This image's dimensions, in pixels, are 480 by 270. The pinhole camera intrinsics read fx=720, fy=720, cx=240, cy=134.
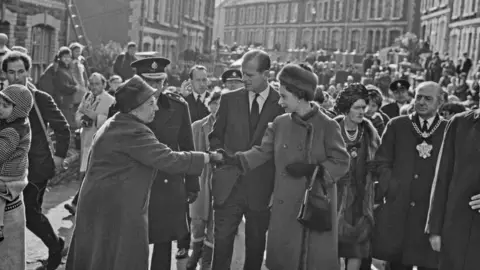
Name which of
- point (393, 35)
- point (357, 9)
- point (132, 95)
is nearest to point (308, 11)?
point (357, 9)

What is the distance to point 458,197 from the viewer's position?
497cm

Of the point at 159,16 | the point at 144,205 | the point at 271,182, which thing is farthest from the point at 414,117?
the point at 159,16

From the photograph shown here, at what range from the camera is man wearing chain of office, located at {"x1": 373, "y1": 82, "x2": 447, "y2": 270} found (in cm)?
645

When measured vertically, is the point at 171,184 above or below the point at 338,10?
below

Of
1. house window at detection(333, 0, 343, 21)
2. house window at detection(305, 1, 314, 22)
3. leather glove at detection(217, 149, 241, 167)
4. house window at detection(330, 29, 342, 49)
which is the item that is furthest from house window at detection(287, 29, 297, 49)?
leather glove at detection(217, 149, 241, 167)

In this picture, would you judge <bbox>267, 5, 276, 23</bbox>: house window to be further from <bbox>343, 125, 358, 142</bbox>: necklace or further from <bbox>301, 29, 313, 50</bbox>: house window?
<bbox>343, 125, 358, 142</bbox>: necklace

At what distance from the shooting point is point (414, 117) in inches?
259

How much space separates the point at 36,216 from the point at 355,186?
9.66ft

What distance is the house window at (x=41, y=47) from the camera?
787 inches

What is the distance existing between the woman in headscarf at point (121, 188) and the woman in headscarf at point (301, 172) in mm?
939

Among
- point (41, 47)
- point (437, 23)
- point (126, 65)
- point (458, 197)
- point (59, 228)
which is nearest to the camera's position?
point (458, 197)

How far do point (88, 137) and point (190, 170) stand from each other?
493cm

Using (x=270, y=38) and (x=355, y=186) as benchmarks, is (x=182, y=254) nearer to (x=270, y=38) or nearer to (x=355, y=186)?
(x=355, y=186)

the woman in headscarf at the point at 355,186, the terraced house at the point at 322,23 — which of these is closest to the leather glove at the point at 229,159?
the woman in headscarf at the point at 355,186
